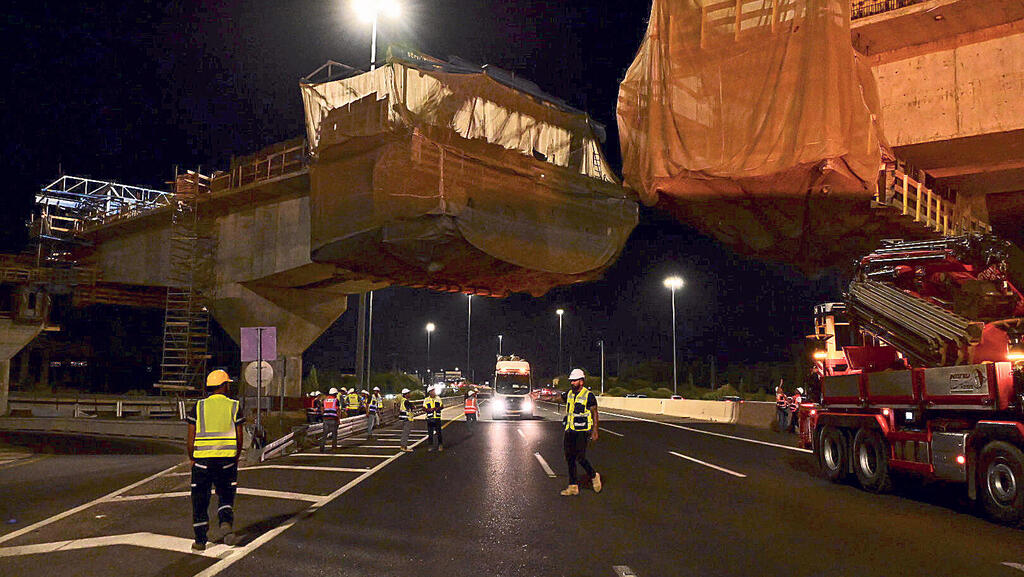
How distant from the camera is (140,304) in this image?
42781mm

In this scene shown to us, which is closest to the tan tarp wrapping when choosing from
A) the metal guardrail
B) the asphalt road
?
the asphalt road

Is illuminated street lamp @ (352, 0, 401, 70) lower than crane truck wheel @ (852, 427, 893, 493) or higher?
higher

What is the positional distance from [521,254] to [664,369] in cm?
9237

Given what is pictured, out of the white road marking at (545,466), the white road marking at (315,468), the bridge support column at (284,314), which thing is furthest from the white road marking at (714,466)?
the bridge support column at (284,314)

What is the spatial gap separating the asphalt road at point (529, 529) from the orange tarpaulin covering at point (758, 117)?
712 centimetres

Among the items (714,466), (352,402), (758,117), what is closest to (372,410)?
(352,402)

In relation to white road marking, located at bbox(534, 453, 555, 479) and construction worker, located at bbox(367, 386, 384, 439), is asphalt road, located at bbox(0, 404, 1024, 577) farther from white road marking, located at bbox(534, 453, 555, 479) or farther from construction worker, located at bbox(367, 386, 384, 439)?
construction worker, located at bbox(367, 386, 384, 439)

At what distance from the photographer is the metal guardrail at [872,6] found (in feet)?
53.2

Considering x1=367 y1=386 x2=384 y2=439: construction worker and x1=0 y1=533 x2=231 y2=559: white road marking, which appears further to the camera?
x1=367 y1=386 x2=384 y2=439: construction worker

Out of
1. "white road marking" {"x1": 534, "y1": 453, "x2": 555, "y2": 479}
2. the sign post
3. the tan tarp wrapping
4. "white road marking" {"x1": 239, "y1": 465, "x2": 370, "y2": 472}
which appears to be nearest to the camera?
"white road marking" {"x1": 534, "y1": 453, "x2": 555, "y2": 479}

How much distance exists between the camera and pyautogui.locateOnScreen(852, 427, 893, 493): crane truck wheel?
1046cm

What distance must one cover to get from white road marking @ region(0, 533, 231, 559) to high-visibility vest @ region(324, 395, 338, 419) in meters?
10.8

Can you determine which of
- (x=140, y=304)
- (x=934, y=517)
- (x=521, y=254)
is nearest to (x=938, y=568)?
(x=934, y=517)

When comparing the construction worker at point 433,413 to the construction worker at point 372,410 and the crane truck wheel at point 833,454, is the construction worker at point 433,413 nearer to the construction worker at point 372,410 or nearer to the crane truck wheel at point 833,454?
the construction worker at point 372,410
